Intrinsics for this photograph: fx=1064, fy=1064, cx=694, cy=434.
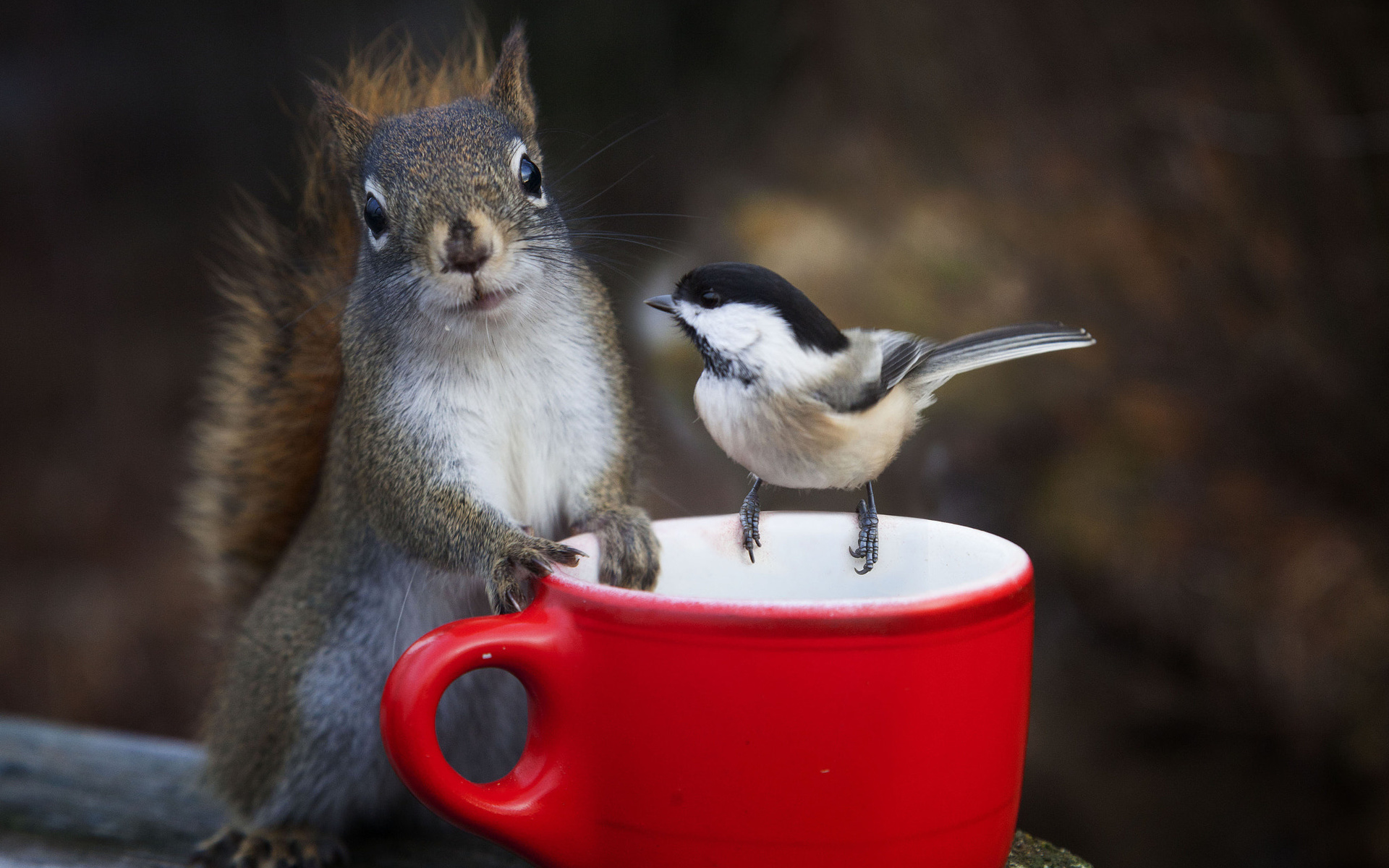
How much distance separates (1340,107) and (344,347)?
1671 mm

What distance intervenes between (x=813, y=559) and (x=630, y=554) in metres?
0.10

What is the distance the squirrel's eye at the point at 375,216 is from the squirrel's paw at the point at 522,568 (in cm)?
19

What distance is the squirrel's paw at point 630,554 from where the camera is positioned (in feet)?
1.92

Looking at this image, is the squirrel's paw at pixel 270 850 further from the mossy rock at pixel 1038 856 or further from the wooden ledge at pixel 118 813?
the mossy rock at pixel 1038 856

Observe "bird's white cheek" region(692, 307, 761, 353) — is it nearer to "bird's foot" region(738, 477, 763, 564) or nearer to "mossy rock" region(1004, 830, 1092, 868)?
"bird's foot" region(738, 477, 763, 564)

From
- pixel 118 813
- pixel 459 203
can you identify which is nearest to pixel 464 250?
pixel 459 203

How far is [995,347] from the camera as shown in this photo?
0.41 m

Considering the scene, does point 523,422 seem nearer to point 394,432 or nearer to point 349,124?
point 394,432

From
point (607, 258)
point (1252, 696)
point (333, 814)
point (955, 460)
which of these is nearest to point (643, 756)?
point (607, 258)

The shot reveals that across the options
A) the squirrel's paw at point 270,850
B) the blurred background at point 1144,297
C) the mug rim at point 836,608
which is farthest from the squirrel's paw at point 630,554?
the blurred background at point 1144,297

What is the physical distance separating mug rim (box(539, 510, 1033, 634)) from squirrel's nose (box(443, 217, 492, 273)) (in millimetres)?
174

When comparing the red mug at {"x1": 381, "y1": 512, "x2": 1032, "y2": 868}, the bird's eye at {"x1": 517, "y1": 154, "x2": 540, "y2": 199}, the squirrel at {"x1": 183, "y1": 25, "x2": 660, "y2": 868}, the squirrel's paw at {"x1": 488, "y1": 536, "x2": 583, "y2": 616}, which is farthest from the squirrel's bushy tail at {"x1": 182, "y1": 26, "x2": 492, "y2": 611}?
the red mug at {"x1": 381, "y1": 512, "x2": 1032, "y2": 868}

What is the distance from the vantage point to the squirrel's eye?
0.59 m

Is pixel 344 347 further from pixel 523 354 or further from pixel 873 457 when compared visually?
pixel 873 457
